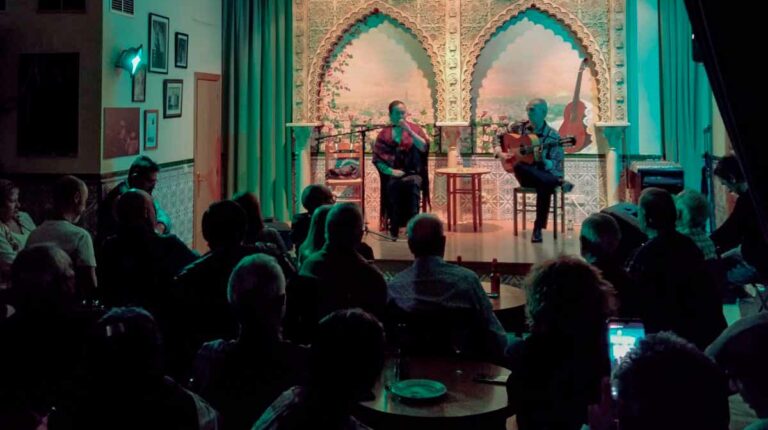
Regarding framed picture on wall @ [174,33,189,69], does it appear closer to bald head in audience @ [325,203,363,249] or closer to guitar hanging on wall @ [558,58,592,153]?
guitar hanging on wall @ [558,58,592,153]

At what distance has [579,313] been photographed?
2613 mm

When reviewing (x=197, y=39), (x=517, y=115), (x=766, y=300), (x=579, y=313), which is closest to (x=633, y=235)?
(x=766, y=300)

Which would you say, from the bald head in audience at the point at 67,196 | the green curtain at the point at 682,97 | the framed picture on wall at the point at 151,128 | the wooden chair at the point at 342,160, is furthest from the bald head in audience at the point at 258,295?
the green curtain at the point at 682,97

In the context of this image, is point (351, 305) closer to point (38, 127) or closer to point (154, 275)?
point (154, 275)

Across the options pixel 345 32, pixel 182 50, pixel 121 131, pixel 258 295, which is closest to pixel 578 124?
pixel 345 32

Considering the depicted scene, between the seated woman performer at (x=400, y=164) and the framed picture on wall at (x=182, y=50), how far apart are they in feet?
7.23

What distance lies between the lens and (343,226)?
360 cm

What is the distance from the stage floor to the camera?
287 inches

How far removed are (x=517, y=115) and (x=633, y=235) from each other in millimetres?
4409

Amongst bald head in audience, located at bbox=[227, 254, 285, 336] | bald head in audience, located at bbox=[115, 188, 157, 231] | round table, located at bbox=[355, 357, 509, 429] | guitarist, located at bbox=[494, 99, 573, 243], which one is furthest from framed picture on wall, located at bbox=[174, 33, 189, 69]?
bald head in audience, located at bbox=[227, 254, 285, 336]

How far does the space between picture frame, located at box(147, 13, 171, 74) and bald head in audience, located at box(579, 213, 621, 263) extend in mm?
5363

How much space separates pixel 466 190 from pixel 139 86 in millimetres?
3751

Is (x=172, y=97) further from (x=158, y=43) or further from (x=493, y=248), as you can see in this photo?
(x=493, y=248)

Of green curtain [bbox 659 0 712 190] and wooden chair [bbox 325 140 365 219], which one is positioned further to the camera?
wooden chair [bbox 325 140 365 219]
